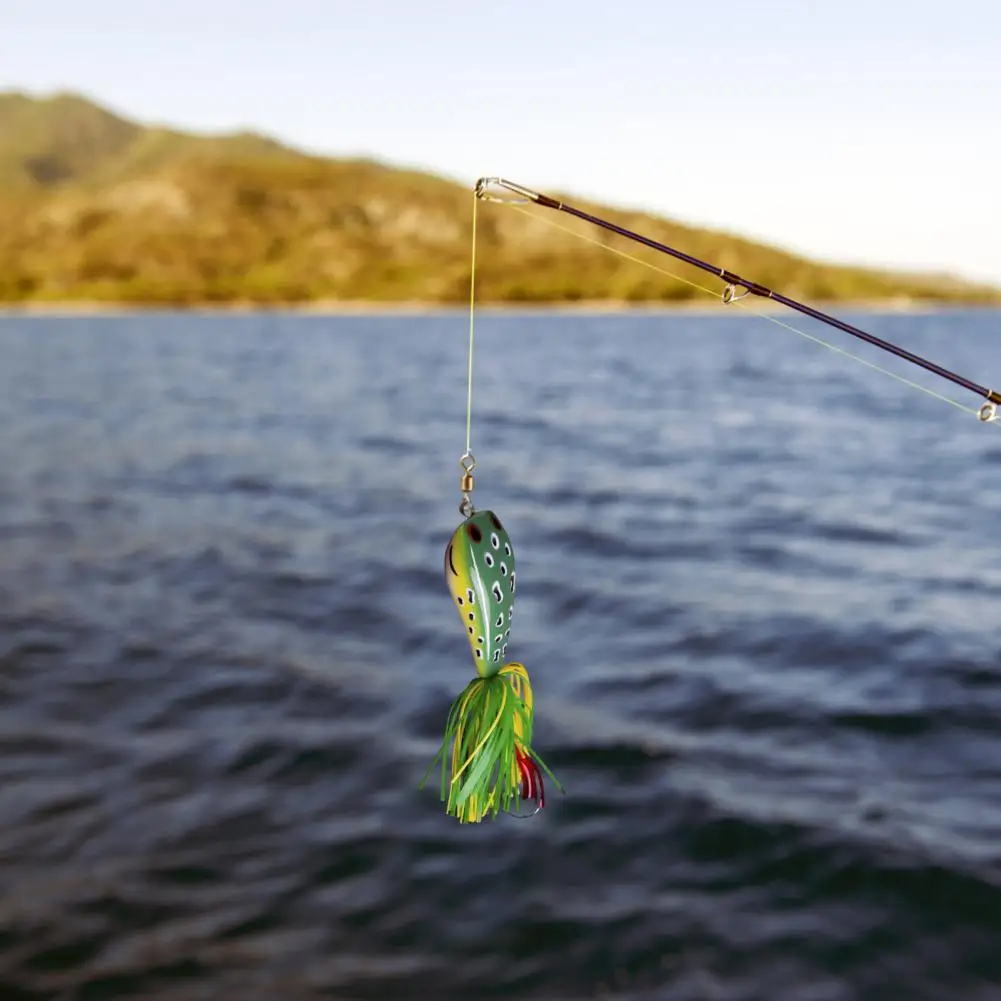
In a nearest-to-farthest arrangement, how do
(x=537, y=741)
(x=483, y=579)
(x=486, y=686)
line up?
(x=483, y=579) < (x=486, y=686) < (x=537, y=741)

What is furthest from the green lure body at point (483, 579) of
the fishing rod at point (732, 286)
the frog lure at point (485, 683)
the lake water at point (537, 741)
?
the lake water at point (537, 741)

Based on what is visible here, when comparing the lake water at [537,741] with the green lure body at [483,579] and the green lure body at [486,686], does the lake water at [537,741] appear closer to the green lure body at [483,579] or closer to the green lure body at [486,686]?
the green lure body at [486,686]

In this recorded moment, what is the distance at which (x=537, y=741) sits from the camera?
1266 cm

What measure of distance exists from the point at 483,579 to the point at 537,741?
6.97 meters

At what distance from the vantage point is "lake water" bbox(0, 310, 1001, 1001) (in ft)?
29.3

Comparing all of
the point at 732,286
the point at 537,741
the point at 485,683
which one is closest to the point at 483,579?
the point at 485,683

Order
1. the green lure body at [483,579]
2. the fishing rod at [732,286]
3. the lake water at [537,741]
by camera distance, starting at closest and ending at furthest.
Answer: the fishing rod at [732,286] < the green lure body at [483,579] < the lake water at [537,741]

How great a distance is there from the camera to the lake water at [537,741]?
895cm

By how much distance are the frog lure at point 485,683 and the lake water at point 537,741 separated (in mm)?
2952

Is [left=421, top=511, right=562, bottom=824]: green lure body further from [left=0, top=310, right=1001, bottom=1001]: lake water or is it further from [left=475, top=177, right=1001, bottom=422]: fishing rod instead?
[left=0, top=310, right=1001, bottom=1001]: lake water

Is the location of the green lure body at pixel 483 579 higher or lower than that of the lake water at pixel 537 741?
higher

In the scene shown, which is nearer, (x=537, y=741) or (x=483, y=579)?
(x=483, y=579)

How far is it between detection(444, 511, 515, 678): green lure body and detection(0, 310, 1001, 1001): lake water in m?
3.62

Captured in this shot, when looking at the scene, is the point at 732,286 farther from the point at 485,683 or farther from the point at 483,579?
the point at 485,683
